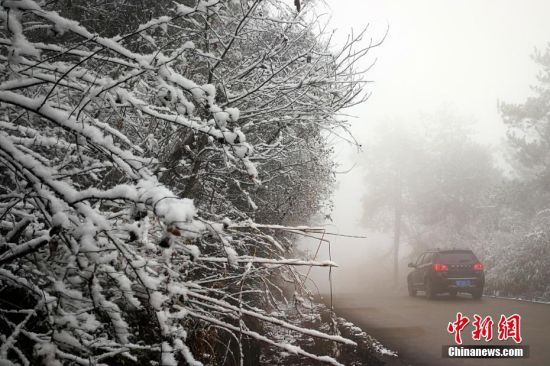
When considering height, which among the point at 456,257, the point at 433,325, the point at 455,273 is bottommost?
the point at 433,325

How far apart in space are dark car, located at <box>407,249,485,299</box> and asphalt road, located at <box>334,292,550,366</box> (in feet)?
1.40

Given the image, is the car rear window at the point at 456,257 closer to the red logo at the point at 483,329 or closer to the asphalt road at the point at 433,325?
the asphalt road at the point at 433,325

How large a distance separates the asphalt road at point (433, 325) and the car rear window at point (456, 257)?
1310 mm

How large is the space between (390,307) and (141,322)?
11.4 meters

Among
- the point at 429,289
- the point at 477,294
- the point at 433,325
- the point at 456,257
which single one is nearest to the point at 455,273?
the point at 456,257

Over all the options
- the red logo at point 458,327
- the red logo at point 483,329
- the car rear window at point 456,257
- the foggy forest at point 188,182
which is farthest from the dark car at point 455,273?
the red logo at point 458,327

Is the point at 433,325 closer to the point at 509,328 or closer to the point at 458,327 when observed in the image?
the point at 458,327

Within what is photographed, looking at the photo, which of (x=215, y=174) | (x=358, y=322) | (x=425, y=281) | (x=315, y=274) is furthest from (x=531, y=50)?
(x=315, y=274)

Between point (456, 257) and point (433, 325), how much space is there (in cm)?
493

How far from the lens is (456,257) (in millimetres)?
12781

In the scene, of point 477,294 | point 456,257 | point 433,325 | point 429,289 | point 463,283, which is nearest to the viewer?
point 433,325

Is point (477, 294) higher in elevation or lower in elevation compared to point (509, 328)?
higher

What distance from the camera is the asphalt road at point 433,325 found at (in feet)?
19.9

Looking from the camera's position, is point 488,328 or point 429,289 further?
point 429,289
